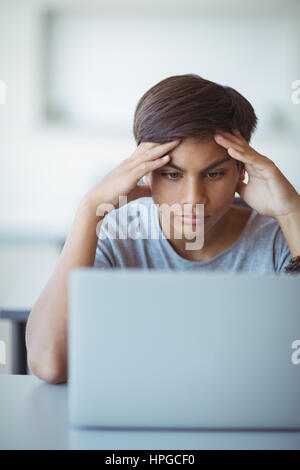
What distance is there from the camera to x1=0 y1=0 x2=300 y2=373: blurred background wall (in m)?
4.23

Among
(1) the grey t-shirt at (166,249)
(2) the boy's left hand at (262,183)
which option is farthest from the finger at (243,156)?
(1) the grey t-shirt at (166,249)

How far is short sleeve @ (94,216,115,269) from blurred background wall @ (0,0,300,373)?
3.03 m

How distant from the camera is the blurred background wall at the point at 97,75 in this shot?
4.23 m

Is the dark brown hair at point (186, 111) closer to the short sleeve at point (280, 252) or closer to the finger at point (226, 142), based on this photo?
the finger at point (226, 142)

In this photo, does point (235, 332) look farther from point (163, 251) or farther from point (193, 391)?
point (163, 251)

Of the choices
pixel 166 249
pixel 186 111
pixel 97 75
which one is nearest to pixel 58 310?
pixel 166 249

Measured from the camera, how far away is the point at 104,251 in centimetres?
120

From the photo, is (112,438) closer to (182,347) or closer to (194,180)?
(182,347)

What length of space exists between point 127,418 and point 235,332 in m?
0.18

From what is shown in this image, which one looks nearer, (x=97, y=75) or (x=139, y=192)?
(x=139, y=192)

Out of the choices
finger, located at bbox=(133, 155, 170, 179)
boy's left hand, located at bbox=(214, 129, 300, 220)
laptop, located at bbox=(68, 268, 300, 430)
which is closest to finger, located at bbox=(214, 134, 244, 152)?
boy's left hand, located at bbox=(214, 129, 300, 220)

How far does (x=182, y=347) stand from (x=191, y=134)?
53 centimetres

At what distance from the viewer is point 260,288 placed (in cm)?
61

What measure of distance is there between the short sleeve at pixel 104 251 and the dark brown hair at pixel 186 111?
23cm
